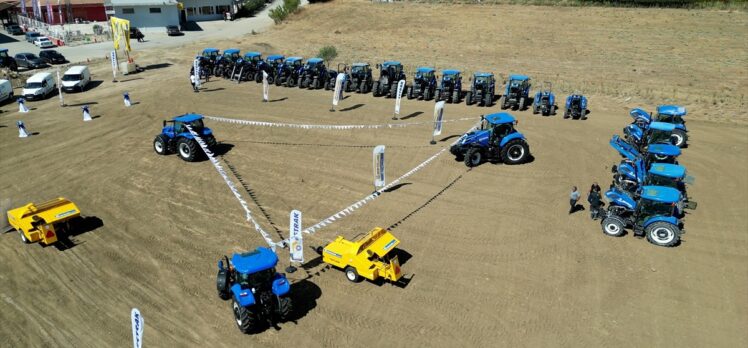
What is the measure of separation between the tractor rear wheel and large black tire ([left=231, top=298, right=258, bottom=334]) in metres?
2.34

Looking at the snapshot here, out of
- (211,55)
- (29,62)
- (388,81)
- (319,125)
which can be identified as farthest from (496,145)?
(29,62)

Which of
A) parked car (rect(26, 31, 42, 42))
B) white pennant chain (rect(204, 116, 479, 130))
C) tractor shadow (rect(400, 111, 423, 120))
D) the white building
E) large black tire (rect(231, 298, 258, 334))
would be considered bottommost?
large black tire (rect(231, 298, 258, 334))

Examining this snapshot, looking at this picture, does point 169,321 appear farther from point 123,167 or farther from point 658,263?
point 658,263

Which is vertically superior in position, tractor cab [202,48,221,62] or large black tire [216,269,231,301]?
tractor cab [202,48,221,62]

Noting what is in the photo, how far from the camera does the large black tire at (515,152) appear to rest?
1650 cm

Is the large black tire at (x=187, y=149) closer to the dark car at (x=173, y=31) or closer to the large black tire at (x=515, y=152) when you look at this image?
the large black tire at (x=515, y=152)

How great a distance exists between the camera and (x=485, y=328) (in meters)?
9.45

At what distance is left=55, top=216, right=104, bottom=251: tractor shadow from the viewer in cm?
1251

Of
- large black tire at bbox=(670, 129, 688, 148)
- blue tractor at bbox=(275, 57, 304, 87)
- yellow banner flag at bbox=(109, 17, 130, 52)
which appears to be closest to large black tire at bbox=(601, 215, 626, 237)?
large black tire at bbox=(670, 129, 688, 148)

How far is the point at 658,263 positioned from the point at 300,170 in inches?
416

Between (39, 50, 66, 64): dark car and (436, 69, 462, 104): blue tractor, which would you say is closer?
(436, 69, 462, 104): blue tractor

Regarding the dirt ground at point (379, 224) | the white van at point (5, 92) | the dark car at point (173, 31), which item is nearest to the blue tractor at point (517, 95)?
the dirt ground at point (379, 224)

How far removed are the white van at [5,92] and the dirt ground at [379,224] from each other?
77.5 inches

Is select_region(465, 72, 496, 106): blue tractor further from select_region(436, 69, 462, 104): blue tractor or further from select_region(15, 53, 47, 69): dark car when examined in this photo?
select_region(15, 53, 47, 69): dark car
